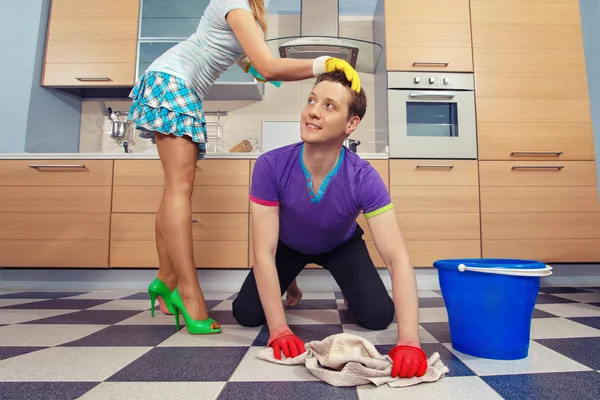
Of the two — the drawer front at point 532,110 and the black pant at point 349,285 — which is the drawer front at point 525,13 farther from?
the black pant at point 349,285

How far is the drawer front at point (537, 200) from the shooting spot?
83.1 inches

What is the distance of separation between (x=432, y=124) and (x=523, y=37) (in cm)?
81

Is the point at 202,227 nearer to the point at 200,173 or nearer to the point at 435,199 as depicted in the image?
the point at 200,173

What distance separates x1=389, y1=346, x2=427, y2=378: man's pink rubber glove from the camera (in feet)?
2.43

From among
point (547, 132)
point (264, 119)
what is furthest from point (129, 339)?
point (547, 132)

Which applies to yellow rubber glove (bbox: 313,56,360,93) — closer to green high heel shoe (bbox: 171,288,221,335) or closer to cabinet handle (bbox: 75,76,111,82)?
green high heel shoe (bbox: 171,288,221,335)

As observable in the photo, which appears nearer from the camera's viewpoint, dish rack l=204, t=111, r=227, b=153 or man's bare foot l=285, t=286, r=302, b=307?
man's bare foot l=285, t=286, r=302, b=307

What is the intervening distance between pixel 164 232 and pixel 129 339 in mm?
330

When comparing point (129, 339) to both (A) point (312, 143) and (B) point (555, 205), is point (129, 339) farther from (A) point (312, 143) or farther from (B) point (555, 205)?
(B) point (555, 205)

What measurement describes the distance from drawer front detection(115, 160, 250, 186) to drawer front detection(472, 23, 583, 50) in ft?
5.42

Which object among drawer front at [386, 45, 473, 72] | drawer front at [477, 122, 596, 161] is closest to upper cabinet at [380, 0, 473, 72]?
drawer front at [386, 45, 473, 72]

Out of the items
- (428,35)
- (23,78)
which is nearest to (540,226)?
(428,35)

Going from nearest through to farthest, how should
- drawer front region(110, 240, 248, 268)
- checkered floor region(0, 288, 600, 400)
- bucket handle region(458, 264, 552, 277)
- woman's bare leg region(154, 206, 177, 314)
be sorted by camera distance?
checkered floor region(0, 288, 600, 400), bucket handle region(458, 264, 552, 277), woman's bare leg region(154, 206, 177, 314), drawer front region(110, 240, 248, 268)

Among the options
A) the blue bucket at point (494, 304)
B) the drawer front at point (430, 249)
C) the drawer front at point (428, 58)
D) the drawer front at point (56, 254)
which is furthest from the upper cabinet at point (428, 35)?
the drawer front at point (56, 254)
